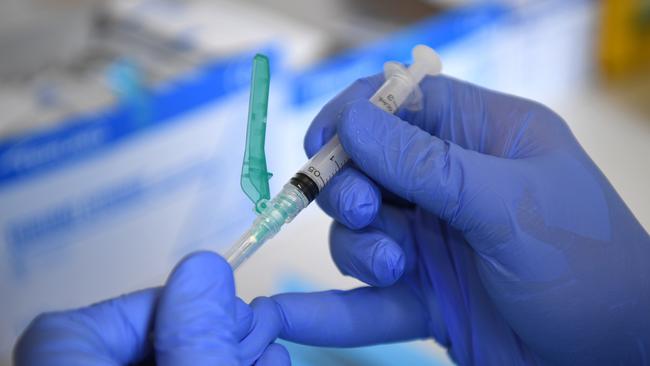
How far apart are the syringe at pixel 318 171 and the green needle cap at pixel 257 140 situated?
2cm

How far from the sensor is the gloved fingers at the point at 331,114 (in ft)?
2.85

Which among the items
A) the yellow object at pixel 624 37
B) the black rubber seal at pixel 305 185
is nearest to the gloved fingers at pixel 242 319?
the black rubber seal at pixel 305 185

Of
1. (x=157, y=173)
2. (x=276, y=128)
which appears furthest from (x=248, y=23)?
(x=157, y=173)

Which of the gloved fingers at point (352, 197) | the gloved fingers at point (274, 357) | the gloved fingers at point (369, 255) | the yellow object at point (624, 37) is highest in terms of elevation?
the yellow object at point (624, 37)

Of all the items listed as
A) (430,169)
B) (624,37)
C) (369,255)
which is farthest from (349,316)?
(624,37)

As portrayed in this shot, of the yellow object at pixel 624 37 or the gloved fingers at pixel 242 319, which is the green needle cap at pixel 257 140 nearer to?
the gloved fingers at pixel 242 319

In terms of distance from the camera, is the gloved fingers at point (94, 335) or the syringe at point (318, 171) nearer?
the gloved fingers at point (94, 335)

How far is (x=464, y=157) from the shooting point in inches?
30.8

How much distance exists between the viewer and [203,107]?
4.80 ft

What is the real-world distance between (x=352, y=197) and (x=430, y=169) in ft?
0.27

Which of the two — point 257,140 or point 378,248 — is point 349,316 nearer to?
point 378,248

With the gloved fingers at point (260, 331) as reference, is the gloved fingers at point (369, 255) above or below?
above

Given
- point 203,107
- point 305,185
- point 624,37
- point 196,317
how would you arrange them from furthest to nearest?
point 624,37 → point 203,107 → point 305,185 → point 196,317

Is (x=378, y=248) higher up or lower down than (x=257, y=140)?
lower down
